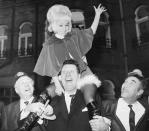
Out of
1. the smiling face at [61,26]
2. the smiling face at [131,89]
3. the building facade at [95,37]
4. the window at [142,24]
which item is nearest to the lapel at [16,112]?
the smiling face at [61,26]

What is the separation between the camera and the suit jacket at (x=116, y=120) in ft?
5.10

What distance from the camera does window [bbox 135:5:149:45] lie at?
398 centimetres

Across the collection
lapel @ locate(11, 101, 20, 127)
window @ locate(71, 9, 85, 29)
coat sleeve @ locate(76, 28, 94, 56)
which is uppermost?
window @ locate(71, 9, 85, 29)

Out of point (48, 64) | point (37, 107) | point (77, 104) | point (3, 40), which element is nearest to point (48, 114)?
Result: point (37, 107)

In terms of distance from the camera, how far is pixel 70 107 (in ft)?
4.24

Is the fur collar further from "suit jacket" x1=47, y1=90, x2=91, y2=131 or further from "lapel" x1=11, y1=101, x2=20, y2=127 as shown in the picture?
"lapel" x1=11, y1=101, x2=20, y2=127

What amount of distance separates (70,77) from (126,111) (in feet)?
1.77

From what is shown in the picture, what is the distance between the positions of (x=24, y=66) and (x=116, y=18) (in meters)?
1.81

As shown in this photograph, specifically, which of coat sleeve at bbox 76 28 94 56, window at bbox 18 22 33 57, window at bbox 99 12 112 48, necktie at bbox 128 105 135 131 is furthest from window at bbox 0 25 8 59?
necktie at bbox 128 105 135 131

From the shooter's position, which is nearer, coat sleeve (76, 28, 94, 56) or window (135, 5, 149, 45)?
coat sleeve (76, 28, 94, 56)

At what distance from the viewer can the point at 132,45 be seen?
13.1 ft

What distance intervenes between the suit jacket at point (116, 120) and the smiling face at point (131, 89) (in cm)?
9

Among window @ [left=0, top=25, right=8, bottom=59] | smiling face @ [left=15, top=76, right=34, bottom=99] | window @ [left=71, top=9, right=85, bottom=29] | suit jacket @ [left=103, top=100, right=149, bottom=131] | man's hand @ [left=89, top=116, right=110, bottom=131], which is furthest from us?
window @ [left=71, top=9, right=85, bottom=29]

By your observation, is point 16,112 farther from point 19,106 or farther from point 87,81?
point 87,81
